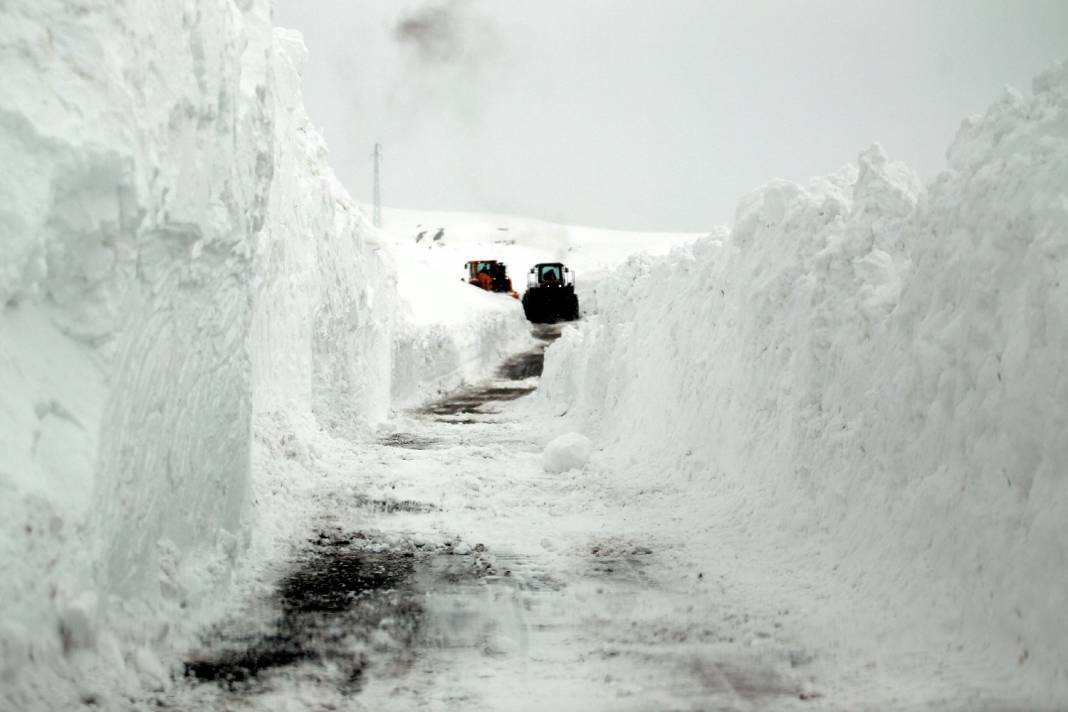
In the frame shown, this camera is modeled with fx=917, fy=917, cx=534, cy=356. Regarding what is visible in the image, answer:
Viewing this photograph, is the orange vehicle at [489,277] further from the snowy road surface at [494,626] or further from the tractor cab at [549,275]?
the snowy road surface at [494,626]

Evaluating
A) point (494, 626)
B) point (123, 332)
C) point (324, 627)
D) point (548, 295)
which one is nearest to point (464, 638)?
point (494, 626)

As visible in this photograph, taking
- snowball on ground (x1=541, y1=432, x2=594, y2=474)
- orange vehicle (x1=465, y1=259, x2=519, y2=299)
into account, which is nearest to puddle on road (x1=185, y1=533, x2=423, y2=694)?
snowball on ground (x1=541, y1=432, x2=594, y2=474)

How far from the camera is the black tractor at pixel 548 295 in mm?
41438

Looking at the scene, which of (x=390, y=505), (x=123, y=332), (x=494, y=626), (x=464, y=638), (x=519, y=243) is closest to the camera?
(x=123, y=332)

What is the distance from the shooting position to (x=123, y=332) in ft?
14.5

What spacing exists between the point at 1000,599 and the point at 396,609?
10.6ft

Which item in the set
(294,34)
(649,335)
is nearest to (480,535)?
(649,335)

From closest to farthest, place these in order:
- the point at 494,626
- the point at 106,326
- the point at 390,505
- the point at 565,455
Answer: the point at 106,326
the point at 494,626
the point at 390,505
the point at 565,455

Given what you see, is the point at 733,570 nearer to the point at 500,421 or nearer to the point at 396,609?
the point at 396,609

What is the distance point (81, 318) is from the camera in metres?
4.11

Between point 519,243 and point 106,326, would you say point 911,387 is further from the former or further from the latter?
point 519,243

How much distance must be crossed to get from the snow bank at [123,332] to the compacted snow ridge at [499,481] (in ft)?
0.06

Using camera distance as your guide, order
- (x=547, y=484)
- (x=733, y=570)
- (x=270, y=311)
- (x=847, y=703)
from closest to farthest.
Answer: (x=847, y=703)
(x=733, y=570)
(x=547, y=484)
(x=270, y=311)

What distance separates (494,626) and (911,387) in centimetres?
299
